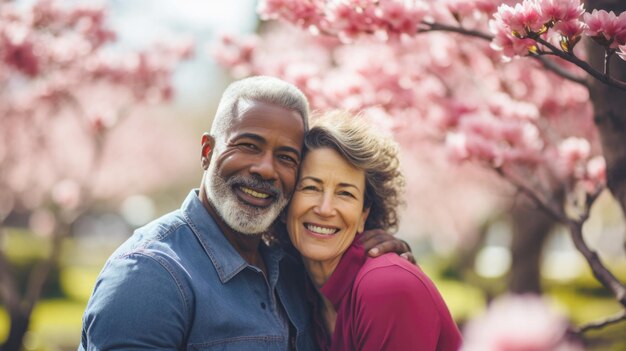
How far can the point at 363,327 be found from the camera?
8.11ft

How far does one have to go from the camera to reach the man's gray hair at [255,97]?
8.93 feet

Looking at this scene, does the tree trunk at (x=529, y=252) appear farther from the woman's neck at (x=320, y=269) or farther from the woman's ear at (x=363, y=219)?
the woman's neck at (x=320, y=269)

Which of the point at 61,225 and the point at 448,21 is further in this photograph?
the point at 61,225

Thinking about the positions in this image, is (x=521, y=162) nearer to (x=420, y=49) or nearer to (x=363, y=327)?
(x=363, y=327)

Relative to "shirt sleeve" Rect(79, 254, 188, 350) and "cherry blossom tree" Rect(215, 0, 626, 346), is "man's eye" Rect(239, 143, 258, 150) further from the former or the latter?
"cherry blossom tree" Rect(215, 0, 626, 346)


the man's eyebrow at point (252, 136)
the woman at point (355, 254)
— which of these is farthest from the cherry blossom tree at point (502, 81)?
the man's eyebrow at point (252, 136)

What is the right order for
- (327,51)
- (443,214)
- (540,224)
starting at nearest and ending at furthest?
(540,224)
(327,51)
(443,214)

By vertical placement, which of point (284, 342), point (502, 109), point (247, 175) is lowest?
point (284, 342)

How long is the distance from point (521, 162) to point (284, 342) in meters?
1.91

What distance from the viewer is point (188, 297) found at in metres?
2.27

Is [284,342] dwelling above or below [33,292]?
above

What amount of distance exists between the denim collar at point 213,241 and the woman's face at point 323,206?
24 cm

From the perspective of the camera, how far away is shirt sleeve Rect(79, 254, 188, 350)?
207 centimetres

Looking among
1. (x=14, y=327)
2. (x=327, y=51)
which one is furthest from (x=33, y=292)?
(x=327, y=51)
